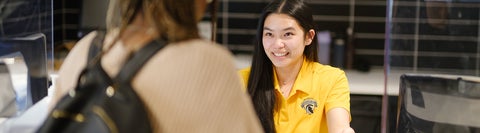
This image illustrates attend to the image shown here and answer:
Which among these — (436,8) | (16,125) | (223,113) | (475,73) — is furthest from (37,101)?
(475,73)

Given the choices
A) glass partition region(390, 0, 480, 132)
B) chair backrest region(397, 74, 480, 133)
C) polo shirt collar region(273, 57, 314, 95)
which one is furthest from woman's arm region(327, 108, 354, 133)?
chair backrest region(397, 74, 480, 133)

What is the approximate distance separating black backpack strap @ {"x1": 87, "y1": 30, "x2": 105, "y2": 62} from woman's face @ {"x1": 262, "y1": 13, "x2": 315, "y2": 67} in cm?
96

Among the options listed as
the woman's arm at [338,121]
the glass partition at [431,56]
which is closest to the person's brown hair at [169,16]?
the woman's arm at [338,121]

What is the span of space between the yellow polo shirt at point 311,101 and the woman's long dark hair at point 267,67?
0.08 feet

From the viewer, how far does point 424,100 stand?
2.27m

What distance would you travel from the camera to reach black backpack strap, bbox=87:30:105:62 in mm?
997

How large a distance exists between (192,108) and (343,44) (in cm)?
283

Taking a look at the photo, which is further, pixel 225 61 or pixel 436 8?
pixel 436 8

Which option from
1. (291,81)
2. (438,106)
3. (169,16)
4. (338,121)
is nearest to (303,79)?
(291,81)

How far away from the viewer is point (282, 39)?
6.43 ft

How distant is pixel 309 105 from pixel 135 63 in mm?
1079

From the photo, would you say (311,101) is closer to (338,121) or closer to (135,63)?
(338,121)

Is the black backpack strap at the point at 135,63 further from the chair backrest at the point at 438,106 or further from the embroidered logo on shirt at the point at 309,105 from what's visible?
the chair backrest at the point at 438,106

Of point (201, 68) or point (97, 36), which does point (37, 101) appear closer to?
point (97, 36)
